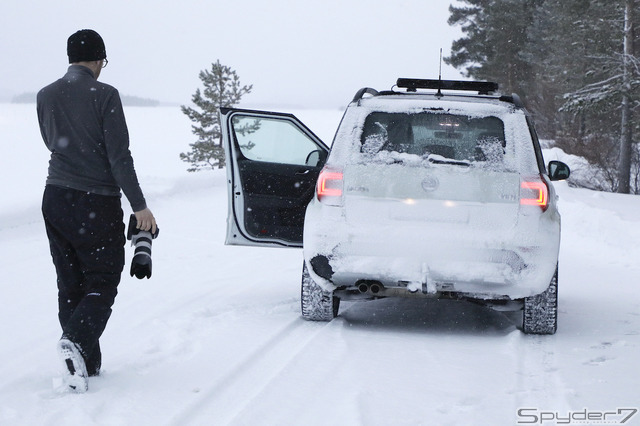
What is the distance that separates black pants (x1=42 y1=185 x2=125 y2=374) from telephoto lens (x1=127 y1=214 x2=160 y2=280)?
0.31 ft

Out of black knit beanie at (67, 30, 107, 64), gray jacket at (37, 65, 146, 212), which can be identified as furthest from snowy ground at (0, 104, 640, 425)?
black knit beanie at (67, 30, 107, 64)

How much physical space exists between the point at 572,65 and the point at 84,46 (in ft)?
127

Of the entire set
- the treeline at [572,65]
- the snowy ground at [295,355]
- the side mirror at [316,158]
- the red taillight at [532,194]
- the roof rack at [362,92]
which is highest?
the treeline at [572,65]

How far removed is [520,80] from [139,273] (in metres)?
55.9

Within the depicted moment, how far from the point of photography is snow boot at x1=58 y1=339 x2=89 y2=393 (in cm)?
418

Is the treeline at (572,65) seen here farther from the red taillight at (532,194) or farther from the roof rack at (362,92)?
the red taillight at (532,194)

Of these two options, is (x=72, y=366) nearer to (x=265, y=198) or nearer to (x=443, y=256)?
(x=443, y=256)

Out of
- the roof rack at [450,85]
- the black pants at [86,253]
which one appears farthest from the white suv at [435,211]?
the black pants at [86,253]

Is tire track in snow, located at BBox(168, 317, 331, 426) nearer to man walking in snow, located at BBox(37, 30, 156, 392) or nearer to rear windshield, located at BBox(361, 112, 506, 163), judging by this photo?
man walking in snow, located at BBox(37, 30, 156, 392)

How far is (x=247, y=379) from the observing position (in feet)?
14.9

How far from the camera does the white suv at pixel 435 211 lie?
17.9 feet

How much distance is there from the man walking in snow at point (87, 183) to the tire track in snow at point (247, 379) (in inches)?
28.5

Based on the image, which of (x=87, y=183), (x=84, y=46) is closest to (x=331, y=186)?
(x=87, y=183)

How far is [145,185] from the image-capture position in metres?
18.6
